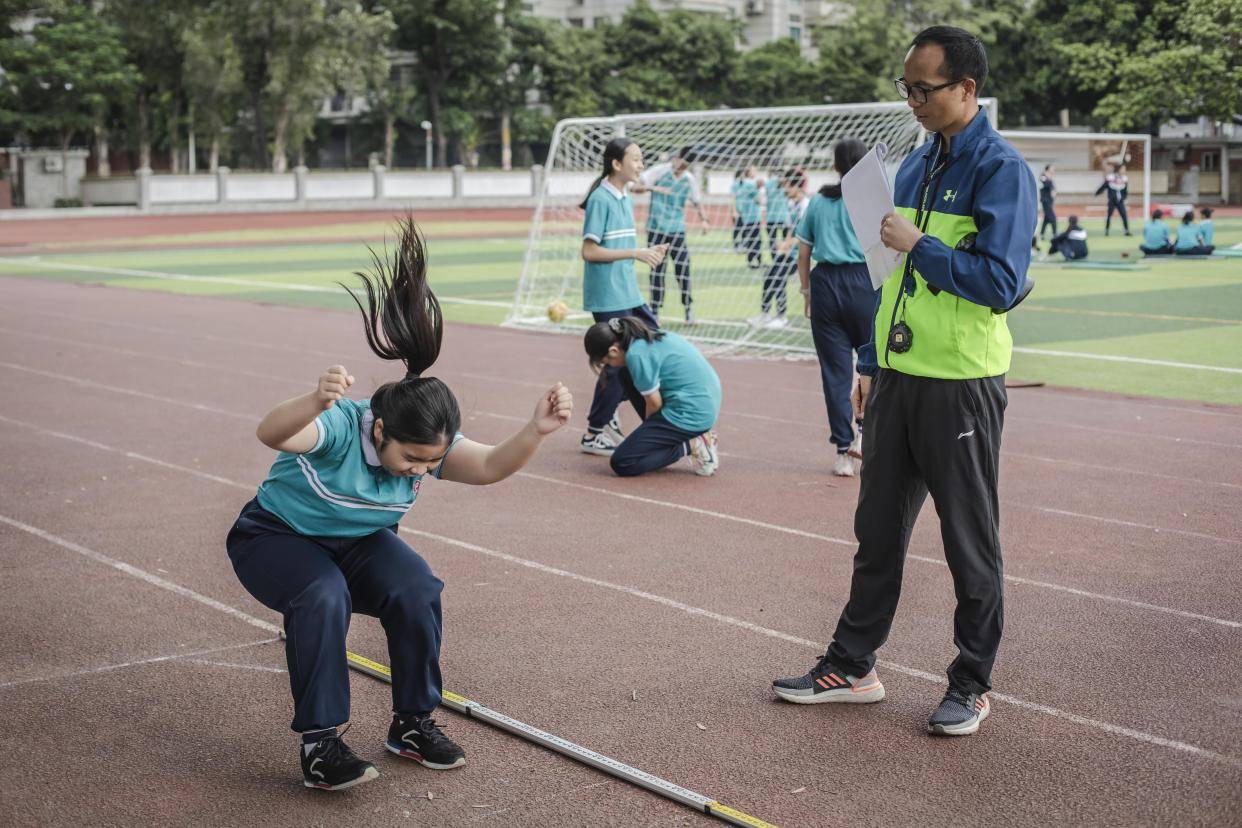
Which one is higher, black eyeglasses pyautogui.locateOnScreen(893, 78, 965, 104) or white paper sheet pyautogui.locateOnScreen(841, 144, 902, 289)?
black eyeglasses pyautogui.locateOnScreen(893, 78, 965, 104)

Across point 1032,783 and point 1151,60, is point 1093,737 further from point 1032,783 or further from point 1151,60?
point 1151,60

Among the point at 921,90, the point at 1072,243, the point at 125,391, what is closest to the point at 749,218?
the point at 125,391

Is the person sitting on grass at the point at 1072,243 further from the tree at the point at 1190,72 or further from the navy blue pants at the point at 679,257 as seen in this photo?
the tree at the point at 1190,72

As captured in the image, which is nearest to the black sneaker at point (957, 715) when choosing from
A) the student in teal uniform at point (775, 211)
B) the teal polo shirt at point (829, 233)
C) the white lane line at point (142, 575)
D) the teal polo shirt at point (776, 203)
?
the white lane line at point (142, 575)

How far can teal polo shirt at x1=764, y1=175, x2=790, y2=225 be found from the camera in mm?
16578

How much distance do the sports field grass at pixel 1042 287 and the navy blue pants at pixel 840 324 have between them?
432 cm

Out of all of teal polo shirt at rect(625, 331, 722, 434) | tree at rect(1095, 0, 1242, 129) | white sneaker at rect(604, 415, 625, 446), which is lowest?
white sneaker at rect(604, 415, 625, 446)

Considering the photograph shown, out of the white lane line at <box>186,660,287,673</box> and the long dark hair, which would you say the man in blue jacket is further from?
the white lane line at <box>186,660,287,673</box>

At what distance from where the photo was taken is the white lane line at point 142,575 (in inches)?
231

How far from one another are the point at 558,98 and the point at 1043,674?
6870 centimetres

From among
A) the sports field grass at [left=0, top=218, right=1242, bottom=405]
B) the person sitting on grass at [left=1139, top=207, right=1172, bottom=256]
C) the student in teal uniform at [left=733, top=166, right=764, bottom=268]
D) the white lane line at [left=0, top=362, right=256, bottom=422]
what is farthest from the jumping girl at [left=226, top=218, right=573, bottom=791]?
the person sitting on grass at [left=1139, top=207, right=1172, bottom=256]

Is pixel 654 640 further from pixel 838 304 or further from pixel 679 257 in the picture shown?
pixel 679 257

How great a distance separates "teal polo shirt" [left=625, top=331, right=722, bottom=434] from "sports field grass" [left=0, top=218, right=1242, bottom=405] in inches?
194

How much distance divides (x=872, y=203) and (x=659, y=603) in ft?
7.32
